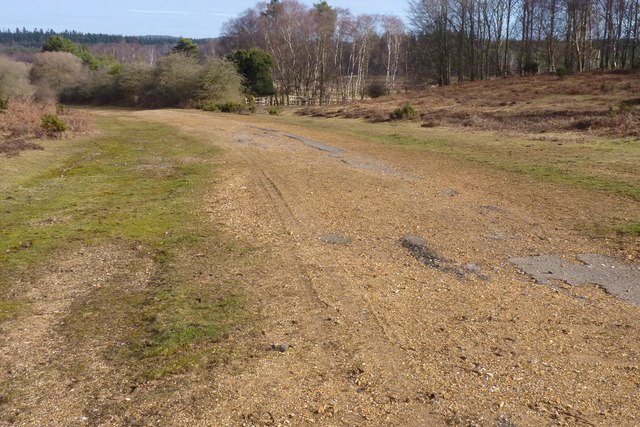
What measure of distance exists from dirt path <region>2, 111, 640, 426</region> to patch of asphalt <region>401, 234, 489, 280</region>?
41 millimetres

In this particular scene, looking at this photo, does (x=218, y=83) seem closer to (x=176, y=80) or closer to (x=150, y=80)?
(x=176, y=80)

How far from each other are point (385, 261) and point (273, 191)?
4547 mm

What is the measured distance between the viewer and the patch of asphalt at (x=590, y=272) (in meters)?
5.80

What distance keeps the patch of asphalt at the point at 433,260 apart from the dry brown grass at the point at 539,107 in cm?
1334

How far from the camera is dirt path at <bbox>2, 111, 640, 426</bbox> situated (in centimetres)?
375

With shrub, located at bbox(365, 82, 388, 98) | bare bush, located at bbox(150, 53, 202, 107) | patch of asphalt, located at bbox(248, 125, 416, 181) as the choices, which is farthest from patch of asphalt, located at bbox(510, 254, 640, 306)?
shrub, located at bbox(365, 82, 388, 98)

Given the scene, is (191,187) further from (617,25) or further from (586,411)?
(617,25)

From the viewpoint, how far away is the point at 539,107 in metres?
27.4

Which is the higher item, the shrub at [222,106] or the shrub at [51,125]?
the shrub at [222,106]

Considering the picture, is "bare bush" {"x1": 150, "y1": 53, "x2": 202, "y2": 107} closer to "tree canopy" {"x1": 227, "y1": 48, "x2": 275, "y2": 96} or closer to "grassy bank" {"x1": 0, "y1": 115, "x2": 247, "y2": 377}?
"tree canopy" {"x1": 227, "y1": 48, "x2": 275, "y2": 96}

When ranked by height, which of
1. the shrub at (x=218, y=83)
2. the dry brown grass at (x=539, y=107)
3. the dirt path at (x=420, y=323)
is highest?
the shrub at (x=218, y=83)

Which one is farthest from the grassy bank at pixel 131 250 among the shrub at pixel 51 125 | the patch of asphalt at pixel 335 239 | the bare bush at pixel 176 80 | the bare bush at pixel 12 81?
the bare bush at pixel 176 80

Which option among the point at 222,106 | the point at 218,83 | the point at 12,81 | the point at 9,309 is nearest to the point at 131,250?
the point at 9,309

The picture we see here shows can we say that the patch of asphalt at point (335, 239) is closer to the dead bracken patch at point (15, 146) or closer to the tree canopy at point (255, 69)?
the dead bracken patch at point (15, 146)
